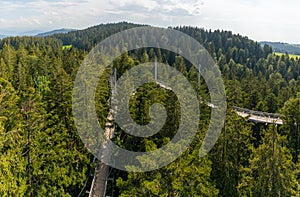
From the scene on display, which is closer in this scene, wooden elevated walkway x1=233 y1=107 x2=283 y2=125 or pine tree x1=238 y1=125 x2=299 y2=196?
pine tree x1=238 y1=125 x2=299 y2=196

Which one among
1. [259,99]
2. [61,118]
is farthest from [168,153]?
[259,99]

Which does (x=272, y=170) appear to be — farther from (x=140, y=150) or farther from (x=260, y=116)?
(x=260, y=116)

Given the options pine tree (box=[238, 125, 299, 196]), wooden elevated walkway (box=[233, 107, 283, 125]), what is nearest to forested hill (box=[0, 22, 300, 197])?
pine tree (box=[238, 125, 299, 196])

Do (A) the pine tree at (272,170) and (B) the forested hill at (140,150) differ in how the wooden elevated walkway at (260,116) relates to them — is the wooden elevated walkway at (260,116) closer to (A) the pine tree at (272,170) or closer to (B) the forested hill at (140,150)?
(B) the forested hill at (140,150)

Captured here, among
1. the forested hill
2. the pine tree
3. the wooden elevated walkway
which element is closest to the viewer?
the pine tree

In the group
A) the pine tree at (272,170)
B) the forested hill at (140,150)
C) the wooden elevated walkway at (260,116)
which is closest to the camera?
the pine tree at (272,170)

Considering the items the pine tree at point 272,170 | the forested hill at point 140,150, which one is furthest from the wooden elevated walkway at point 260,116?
the pine tree at point 272,170

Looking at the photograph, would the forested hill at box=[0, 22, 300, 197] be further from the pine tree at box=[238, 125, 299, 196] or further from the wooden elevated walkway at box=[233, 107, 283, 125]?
A: the wooden elevated walkway at box=[233, 107, 283, 125]

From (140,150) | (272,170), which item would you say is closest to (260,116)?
(140,150)

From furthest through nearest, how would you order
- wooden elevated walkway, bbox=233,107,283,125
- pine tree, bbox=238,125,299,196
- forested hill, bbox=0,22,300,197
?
wooden elevated walkway, bbox=233,107,283,125, forested hill, bbox=0,22,300,197, pine tree, bbox=238,125,299,196

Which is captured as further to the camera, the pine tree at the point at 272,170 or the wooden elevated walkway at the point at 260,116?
the wooden elevated walkway at the point at 260,116

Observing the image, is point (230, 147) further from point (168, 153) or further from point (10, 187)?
point (10, 187)
